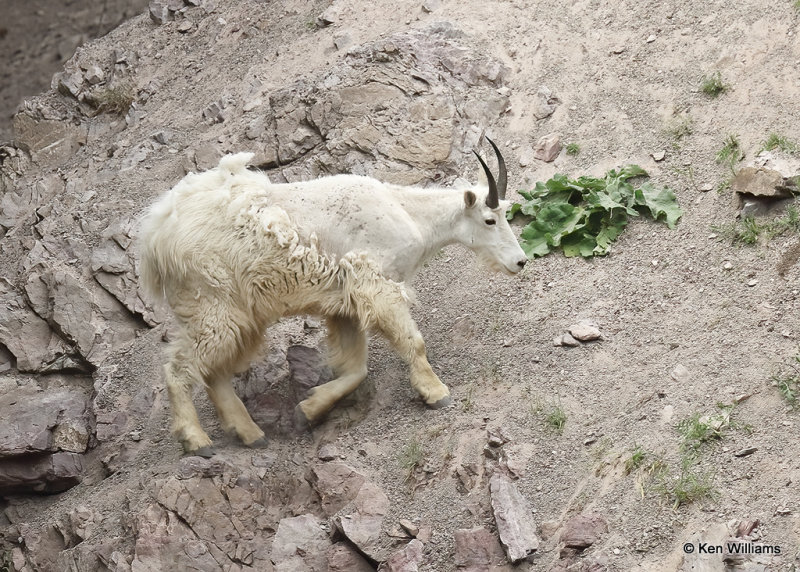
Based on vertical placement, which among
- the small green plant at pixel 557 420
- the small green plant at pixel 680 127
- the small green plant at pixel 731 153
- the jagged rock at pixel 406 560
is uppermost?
the small green plant at pixel 731 153

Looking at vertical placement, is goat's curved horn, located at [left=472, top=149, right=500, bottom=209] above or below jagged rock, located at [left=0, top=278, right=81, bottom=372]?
above

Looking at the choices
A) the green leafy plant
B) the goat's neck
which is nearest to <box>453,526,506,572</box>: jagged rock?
the goat's neck

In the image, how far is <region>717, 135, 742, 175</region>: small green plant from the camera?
31.4 ft

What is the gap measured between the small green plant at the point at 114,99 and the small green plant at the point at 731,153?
7.72 meters

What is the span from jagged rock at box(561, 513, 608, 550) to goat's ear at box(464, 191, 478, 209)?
3.21 m

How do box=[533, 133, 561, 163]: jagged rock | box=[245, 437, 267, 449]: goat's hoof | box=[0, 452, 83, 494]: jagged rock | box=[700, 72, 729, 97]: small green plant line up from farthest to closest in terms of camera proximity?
→ box=[533, 133, 561, 163]: jagged rock → box=[700, 72, 729, 97]: small green plant → box=[0, 452, 83, 494]: jagged rock → box=[245, 437, 267, 449]: goat's hoof

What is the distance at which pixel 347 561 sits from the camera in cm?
728

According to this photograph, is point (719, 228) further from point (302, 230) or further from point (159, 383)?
point (159, 383)

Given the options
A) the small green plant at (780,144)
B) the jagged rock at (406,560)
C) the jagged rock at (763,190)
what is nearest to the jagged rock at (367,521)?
the jagged rock at (406,560)

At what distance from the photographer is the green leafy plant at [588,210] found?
31.3ft

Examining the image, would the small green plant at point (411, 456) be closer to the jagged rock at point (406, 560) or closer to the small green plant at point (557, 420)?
the jagged rock at point (406, 560)

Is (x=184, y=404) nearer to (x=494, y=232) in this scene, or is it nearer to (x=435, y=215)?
(x=435, y=215)

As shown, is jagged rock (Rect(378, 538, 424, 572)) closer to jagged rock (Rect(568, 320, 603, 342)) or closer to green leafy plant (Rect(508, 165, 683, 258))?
jagged rock (Rect(568, 320, 603, 342))

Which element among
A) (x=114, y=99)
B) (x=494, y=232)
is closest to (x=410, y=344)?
(x=494, y=232)
